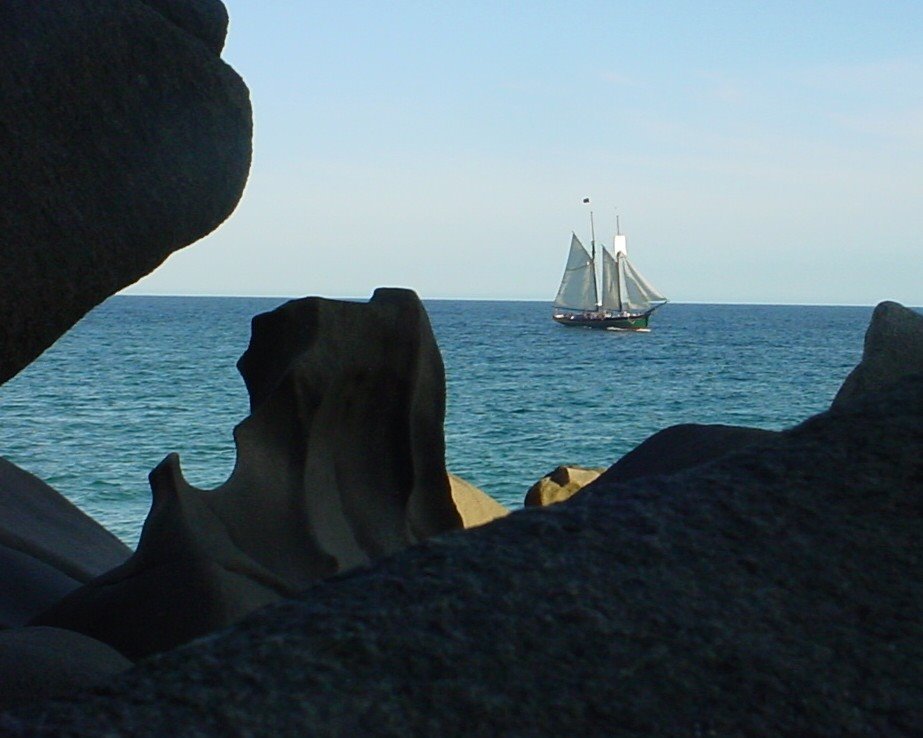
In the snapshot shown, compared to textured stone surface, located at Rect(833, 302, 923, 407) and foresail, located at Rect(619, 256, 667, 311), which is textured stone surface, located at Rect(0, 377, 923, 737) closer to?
textured stone surface, located at Rect(833, 302, 923, 407)

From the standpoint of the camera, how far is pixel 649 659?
1449mm

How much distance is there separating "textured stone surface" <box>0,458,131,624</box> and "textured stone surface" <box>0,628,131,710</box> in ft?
3.72

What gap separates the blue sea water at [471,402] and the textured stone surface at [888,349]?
798 centimetres

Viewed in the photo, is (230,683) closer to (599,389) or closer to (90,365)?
(599,389)

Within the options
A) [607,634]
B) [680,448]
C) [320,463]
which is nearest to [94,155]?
[320,463]

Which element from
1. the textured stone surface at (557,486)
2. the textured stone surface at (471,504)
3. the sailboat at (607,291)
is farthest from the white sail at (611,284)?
the textured stone surface at (471,504)

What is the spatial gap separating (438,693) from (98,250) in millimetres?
2013

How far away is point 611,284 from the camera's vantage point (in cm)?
6631

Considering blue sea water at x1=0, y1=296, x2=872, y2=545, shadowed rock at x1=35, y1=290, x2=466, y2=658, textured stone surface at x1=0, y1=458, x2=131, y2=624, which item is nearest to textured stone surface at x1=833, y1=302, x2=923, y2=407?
shadowed rock at x1=35, y1=290, x2=466, y2=658

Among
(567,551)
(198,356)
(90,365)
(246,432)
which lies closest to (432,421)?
(246,432)

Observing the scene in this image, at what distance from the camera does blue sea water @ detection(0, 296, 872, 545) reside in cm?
1633

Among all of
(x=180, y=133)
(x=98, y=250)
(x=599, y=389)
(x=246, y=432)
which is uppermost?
(x=180, y=133)

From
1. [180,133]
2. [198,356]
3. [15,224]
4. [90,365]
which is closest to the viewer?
[15,224]

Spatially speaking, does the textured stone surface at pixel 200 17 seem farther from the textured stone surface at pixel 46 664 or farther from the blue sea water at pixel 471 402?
the blue sea water at pixel 471 402
